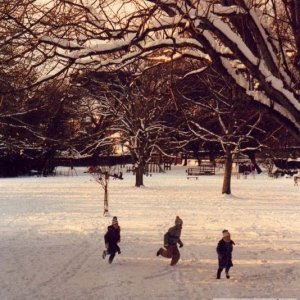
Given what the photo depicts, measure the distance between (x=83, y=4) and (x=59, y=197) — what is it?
790 inches

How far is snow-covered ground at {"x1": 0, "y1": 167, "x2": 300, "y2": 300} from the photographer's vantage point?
31.4ft

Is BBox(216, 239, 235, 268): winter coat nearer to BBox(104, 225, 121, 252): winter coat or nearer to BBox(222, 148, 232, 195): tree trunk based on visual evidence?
BBox(104, 225, 121, 252): winter coat

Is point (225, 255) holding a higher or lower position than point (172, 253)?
higher

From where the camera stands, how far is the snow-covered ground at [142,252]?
377 inches

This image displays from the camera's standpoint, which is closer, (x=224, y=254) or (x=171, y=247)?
(x=224, y=254)

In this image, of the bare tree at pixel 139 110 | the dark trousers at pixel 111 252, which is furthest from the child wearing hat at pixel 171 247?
the bare tree at pixel 139 110

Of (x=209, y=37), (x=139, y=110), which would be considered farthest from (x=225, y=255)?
(x=139, y=110)

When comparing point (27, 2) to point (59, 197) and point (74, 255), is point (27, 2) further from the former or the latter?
point (59, 197)

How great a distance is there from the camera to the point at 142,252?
505 inches

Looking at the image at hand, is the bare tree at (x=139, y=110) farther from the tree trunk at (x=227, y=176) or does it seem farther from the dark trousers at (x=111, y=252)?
the dark trousers at (x=111, y=252)

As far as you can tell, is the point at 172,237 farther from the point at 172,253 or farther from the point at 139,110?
the point at 139,110

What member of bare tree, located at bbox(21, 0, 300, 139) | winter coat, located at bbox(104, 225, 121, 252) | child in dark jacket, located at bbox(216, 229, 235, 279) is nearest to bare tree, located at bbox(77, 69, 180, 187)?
winter coat, located at bbox(104, 225, 121, 252)

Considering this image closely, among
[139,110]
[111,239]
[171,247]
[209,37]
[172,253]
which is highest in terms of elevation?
[139,110]

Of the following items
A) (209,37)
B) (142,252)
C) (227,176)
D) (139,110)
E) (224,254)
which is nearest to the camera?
(209,37)
